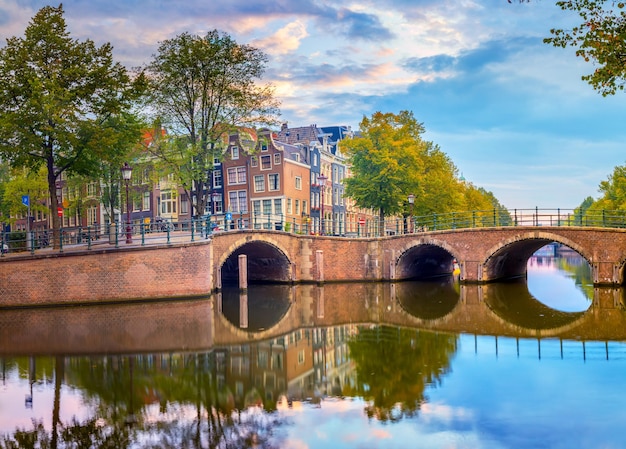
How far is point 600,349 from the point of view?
55.0 ft

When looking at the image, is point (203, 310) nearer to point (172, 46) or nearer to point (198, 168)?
point (198, 168)

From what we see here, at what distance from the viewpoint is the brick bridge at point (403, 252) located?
108ft

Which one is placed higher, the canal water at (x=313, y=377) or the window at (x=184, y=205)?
the window at (x=184, y=205)

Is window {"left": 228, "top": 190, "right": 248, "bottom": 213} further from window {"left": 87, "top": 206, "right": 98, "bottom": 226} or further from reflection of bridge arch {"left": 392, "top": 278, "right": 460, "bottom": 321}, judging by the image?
reflection of bridge arch {"left": 392, "top": 278, "right": 460, "bottom": 321}

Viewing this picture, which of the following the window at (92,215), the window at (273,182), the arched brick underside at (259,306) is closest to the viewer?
the arched brick underside at (259,306)

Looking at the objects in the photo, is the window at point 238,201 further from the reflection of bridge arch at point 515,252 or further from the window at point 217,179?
the reflection of bridge arch at point 515,252

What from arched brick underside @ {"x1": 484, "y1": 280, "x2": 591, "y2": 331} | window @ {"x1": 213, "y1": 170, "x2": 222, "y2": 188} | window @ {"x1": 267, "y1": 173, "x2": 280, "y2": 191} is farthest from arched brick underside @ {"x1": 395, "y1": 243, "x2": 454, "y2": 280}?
window @ {"x1": 213, "y1": 170, "x2": 222, "y2": 188}

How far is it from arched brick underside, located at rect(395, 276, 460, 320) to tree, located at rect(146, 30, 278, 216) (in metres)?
12.5

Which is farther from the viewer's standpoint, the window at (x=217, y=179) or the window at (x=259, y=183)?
the window at (x=217, y=179)

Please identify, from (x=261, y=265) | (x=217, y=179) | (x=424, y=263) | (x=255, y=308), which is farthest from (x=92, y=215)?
(x=255, y=308)

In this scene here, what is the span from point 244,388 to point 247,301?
659 inches

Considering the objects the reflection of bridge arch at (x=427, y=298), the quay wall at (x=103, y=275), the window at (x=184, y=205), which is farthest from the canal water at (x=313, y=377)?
the window at (x=184, y=205)

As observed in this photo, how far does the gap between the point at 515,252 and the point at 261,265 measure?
1568 centimetres

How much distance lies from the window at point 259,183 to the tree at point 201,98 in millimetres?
17105
